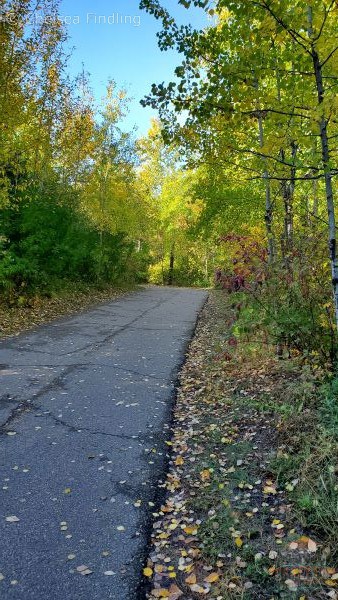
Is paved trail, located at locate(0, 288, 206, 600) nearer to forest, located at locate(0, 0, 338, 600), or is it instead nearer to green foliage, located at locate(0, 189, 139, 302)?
forest, located at locate(0, 0, 338, 600)

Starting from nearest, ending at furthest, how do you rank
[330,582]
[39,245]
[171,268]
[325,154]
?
[330,582] < [325,154] < [39,245] < [171,268]

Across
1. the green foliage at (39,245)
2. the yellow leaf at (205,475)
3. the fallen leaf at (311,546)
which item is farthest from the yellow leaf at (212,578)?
the green foliage at (39,245)

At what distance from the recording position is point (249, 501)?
3303 millimetres

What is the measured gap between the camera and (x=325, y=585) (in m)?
2.44

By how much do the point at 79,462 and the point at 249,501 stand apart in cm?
152

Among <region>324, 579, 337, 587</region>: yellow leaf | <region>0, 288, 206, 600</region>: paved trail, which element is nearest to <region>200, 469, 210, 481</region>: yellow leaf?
<region>0, 288, 206, 600</region>: paved trail

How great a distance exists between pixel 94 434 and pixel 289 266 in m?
3.24

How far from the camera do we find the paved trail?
103 inches

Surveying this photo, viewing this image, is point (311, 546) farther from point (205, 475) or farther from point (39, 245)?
point (39, 245)

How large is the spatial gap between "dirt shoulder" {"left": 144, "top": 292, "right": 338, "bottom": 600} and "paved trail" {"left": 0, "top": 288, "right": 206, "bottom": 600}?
0.66 ft

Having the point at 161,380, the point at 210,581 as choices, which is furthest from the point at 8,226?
the point at 210,581

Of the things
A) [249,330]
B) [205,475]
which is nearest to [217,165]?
[249,330]

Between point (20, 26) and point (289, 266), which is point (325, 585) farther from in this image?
point (20, 26)

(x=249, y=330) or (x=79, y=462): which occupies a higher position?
(x=249, y=330)
